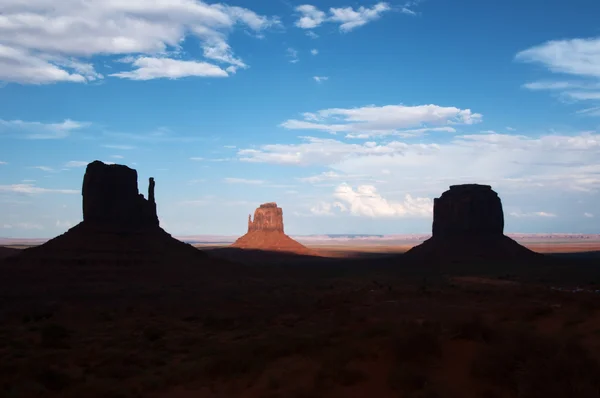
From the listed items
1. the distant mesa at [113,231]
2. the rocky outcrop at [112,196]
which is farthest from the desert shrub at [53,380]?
the rocky outcrop at [112,196]

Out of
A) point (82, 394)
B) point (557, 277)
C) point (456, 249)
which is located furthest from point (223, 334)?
point (456, 249)

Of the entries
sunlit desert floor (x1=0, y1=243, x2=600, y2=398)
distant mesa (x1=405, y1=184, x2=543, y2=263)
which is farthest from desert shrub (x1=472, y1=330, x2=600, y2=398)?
distant mesa (x1=405, y1=184, x2=543, y2=263)

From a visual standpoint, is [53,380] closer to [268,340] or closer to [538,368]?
[268,340]

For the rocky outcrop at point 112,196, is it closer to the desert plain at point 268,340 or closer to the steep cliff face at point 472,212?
the desert plain at point 268,340

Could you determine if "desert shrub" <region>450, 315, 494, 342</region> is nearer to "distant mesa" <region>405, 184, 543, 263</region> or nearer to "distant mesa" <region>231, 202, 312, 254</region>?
"distant mesa" <region>405, 184, 543, 263</region>

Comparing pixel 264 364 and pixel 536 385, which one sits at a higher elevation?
pixel 536 385

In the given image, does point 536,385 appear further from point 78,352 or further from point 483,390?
point 78,352
